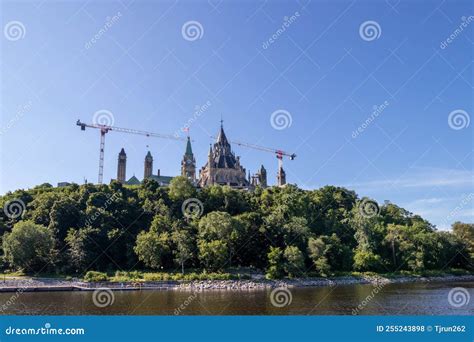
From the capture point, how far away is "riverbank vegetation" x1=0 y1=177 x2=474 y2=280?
53031 mm

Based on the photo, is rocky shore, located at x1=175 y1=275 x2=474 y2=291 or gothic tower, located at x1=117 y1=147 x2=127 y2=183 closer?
rocky shore, located at x1=175 y1=275 x2=474 y2=291

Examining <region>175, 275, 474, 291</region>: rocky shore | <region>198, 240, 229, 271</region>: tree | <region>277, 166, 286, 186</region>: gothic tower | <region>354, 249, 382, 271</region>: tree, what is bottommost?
<region>175, 275, 474, 291</region>: rocky shore

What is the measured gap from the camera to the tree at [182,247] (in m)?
52.5

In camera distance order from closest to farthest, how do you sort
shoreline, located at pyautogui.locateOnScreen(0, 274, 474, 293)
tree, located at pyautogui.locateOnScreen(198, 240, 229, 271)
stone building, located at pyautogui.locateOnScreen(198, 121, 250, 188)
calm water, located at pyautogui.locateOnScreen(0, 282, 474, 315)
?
1. calm water, located at pyautogui.locateOnScreen(0, 282, 474, 315)
2. shoreline, located at pyautogui.locateOnScreen(0, 274, 474, 293)
3. tree, located at pyautogui.locateOnScreen(198, 240, 229, 271)
4. stone building, located at pyautogui.locateOnScreen(198, 121, 250, 188)

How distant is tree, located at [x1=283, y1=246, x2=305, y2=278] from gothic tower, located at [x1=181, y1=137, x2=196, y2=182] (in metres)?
71.9

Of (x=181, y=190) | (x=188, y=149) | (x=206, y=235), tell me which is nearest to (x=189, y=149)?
(x=188, y=149)

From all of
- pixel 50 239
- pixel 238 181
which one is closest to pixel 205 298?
pixel 50 239

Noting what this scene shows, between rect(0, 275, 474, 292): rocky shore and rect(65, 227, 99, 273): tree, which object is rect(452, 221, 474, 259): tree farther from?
rect(65, 227, 99, 273): tree

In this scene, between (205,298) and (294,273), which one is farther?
(294,273)

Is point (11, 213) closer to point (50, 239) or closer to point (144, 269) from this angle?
point (50, 239)

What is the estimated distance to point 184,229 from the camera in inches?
2376

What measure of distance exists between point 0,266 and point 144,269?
18.9m

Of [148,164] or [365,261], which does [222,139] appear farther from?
[365,261]

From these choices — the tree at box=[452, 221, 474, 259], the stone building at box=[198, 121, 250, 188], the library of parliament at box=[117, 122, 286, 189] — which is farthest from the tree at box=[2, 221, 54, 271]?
the tree at box=[452, 221, 474, 259]
